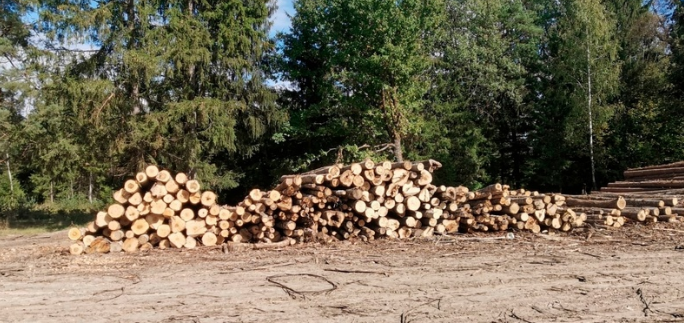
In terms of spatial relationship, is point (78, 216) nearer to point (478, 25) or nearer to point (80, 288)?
point (80, 288)

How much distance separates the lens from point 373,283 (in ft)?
20.5

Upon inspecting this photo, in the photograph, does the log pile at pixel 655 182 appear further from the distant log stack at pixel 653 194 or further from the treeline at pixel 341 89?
the treeline at pixel 341 89

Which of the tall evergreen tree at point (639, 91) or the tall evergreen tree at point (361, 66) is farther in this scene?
the tall evergreen tree at point (639, 91)

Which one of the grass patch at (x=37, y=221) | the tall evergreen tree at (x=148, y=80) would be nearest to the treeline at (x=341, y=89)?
the tall evergreen tree at (x=148, y=80)

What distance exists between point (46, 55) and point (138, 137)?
12.6 ft

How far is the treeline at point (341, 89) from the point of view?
16438 millimetres

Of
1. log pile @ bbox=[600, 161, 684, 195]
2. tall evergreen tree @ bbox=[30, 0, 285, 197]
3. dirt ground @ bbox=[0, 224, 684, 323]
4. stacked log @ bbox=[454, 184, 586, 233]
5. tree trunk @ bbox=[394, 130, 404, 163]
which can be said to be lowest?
dirt ground @ bbox=[0, 224, 684, 323]

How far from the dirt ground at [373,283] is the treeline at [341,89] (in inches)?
335

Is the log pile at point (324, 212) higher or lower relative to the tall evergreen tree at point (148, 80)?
lower

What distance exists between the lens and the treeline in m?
16.4

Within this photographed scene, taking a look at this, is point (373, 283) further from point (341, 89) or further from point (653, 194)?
point (341, 89)

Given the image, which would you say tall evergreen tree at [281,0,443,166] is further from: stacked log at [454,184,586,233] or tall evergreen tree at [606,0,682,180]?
tall evergreen tree at [606,0,682,180]

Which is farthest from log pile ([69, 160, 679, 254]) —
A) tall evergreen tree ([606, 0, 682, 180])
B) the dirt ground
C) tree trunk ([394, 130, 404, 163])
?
tall evergreen tree ([606, 0, 682, 180])

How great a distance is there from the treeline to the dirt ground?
27.9 feet
